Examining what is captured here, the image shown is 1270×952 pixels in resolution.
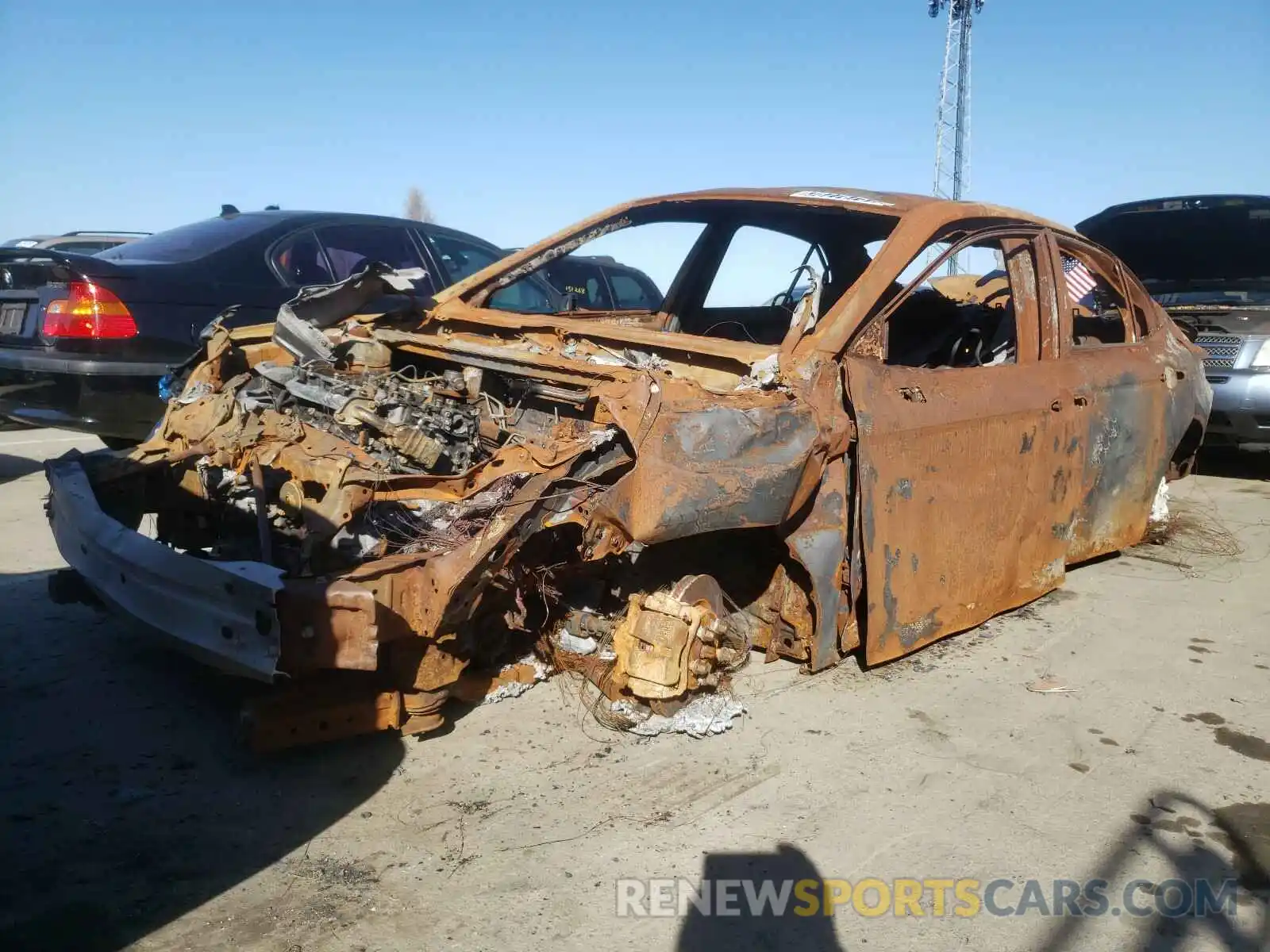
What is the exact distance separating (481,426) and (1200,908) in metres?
2.64

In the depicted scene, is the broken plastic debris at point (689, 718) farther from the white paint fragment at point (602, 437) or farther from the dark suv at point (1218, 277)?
the dark suv at point (1218, 277)

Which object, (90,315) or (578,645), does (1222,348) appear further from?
(90,315)

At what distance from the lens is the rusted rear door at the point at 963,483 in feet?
10.6

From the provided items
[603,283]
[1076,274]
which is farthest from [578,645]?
[603,283]

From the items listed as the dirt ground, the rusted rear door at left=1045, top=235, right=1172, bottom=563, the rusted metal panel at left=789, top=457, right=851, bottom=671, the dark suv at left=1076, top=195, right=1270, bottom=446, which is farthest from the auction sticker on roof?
the dark suv at left=1076, top=195, right=1270, bottom=446

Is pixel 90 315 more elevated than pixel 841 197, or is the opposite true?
pixel 841 197

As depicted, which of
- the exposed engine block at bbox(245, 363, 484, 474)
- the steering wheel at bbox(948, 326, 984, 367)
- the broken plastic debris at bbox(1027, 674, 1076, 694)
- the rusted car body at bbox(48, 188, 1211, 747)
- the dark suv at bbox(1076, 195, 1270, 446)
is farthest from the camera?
the dark suv at bbox(1076, 195, 1270, 446)

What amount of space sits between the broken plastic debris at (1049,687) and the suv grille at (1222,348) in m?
4.00

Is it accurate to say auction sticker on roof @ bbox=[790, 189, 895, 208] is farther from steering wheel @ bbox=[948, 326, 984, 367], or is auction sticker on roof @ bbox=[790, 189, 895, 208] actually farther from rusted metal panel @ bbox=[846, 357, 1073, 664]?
steering wheel @ bbox=[948, 326, 984, 367]

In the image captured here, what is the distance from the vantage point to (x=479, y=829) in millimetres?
2578

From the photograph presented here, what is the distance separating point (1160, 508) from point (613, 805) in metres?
4.18

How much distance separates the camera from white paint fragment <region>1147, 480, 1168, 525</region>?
535 cm

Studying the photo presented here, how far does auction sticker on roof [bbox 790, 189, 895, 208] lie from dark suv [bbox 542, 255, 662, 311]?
10.4 feet

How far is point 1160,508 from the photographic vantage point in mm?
5445
